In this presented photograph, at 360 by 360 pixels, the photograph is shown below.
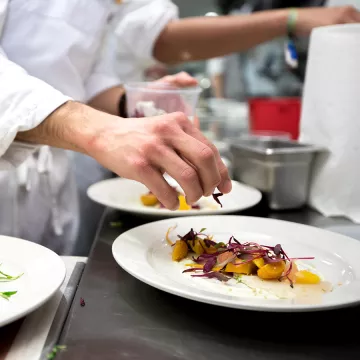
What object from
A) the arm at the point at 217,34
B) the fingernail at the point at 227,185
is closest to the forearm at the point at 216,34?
the arm at the point at 217,34

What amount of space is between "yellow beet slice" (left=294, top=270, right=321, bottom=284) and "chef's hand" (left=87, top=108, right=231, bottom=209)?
0.18 meters

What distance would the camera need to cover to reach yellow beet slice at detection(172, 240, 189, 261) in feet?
2.51

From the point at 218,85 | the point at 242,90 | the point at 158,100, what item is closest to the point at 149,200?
the point at 158,100

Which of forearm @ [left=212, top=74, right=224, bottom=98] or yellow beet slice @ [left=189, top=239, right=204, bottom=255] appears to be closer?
yellow beet slice @ [left=189, top=239, right=204, bottom=255]

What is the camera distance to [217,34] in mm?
1965

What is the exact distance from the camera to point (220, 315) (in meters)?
0.61

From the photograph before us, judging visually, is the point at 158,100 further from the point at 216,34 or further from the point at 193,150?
the point at 216,34

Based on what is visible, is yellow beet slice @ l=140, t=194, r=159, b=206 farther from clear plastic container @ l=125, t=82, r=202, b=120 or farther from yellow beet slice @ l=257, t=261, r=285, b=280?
yellow beet slice @ l=257, t=261, r=285, b=280

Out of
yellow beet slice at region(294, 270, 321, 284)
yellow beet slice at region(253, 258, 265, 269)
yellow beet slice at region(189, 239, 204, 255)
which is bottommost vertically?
yellow beet slice at region(189, 239, 204, 255)

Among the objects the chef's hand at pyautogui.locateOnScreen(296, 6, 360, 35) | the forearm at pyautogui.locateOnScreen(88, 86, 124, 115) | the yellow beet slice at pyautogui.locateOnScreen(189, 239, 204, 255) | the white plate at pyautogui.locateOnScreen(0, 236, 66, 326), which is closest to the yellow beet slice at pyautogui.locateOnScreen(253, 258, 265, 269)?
the yellow beet slice at pyautogui.locateOnScreen(189, 239, 204, 255)

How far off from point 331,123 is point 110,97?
2.55 ft

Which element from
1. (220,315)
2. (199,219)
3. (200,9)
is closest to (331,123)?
(199,219)

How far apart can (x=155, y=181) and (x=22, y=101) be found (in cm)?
31

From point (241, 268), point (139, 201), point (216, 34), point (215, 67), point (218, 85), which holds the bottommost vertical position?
point (218, 85)
